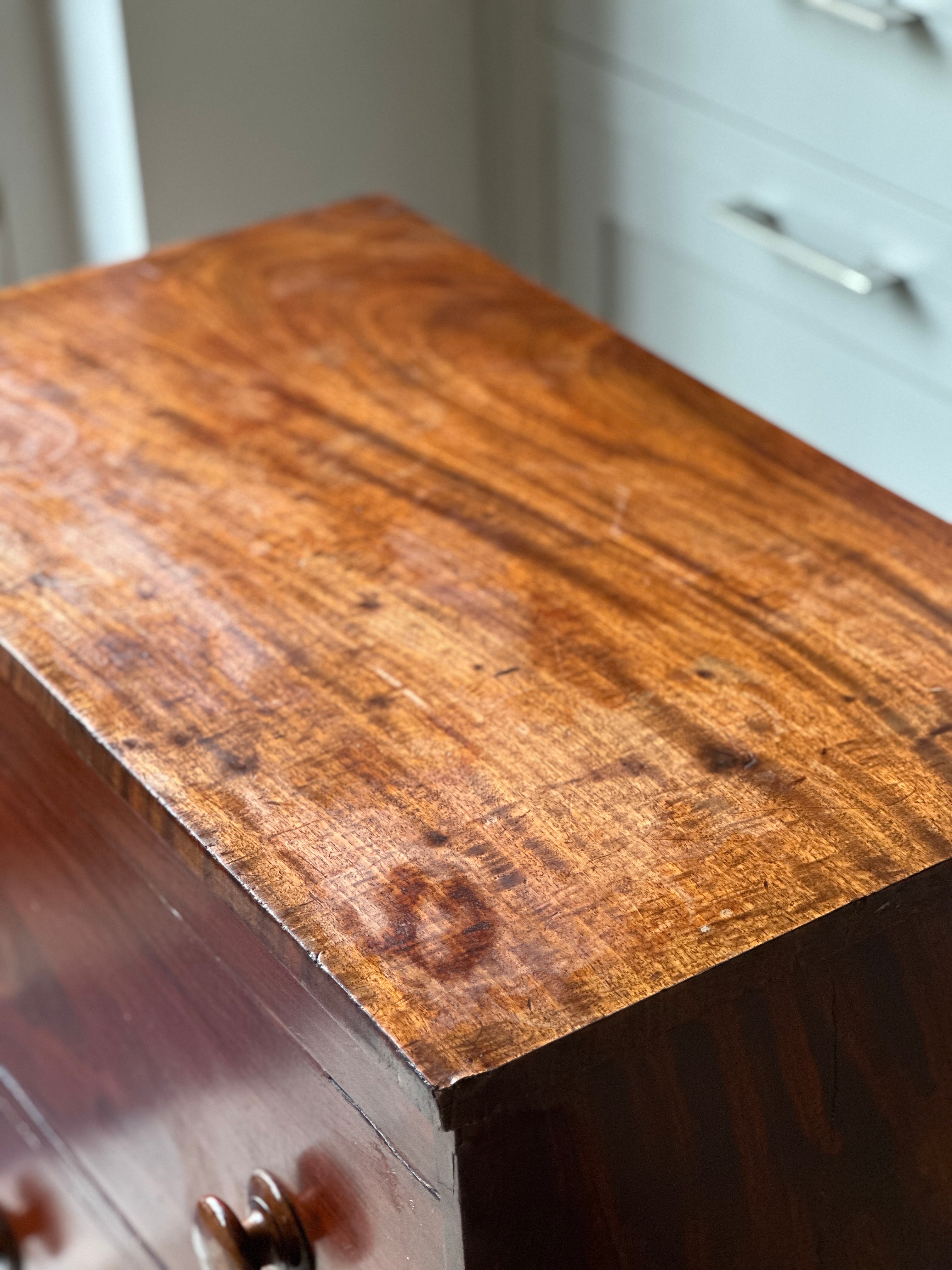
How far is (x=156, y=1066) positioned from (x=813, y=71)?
2.65ft

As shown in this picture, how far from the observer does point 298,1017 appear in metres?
0.54

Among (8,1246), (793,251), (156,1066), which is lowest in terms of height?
(8,1246)

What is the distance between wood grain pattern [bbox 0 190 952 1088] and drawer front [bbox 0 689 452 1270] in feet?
0.23

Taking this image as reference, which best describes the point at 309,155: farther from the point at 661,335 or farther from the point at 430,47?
the point at 661,335

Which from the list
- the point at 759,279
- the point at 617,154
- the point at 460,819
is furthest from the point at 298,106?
the point at 460,819

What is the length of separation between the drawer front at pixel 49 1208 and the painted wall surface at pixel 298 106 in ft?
2.63

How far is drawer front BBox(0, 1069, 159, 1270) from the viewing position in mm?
758

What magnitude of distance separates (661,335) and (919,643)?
30.4 inches

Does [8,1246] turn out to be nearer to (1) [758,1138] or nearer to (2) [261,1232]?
(2) [261,1232]

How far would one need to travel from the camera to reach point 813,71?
1.11m

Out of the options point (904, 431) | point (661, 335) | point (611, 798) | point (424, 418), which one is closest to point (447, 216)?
point (661, 335)

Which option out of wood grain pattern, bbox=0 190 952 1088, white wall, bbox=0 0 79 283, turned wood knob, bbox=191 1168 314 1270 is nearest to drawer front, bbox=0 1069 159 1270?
turned wood knob, bbox=191 1168 314 1270

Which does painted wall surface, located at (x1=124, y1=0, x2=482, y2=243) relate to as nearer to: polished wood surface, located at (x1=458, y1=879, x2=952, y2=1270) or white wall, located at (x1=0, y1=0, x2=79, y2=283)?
white wall, located at (x1=0, y1=0, x2=79, y2=283)

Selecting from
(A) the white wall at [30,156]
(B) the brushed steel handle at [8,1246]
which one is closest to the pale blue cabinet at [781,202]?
(A) the white wall at [30,156]
